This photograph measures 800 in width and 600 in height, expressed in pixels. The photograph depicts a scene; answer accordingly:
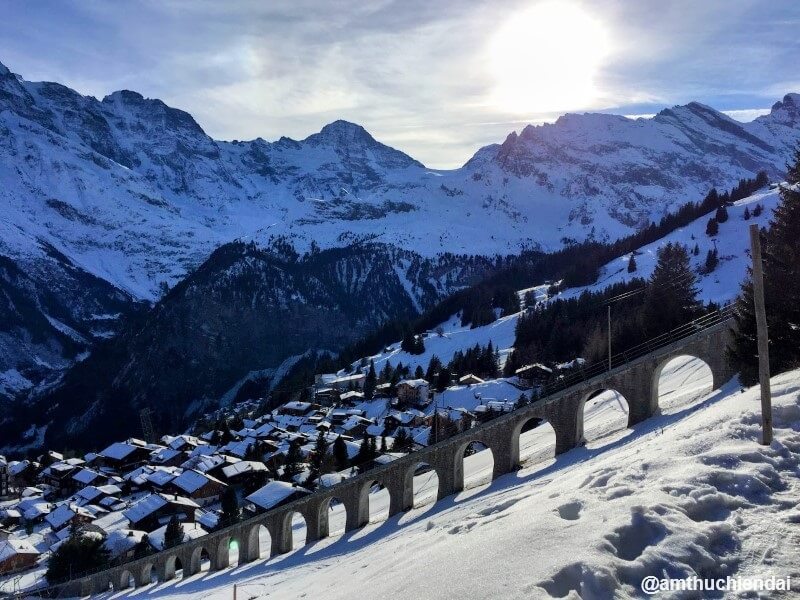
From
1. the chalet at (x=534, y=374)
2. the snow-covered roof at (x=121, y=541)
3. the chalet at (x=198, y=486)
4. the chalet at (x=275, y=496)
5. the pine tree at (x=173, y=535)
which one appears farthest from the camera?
the chalet at (x=534, y=374)

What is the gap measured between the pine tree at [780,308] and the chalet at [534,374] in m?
58.8

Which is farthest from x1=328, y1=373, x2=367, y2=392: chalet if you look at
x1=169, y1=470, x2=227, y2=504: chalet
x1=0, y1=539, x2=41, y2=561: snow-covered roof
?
x1=0, y1=539, x2=41, y2=561: snow-covered roof

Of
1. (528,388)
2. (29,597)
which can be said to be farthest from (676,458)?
(528,388)

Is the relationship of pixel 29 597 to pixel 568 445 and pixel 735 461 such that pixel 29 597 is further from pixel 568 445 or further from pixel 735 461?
pixel 735 461

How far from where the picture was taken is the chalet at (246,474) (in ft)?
206

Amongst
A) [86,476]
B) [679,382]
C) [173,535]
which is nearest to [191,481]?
[173,535]

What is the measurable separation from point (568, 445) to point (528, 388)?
51045 millimetres

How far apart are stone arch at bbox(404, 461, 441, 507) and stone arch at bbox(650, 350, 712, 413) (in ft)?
42.2

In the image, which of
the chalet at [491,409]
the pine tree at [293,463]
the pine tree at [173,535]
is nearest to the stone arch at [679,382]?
the chalet at [491,409]

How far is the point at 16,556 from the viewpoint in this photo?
179 ft

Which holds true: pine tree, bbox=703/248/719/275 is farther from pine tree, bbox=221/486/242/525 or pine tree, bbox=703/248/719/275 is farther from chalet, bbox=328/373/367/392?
pine tree, bbox=221/486/242/525

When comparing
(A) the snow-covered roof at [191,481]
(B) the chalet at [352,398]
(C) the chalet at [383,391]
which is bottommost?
(A) the snow-covered roof at [191,481]

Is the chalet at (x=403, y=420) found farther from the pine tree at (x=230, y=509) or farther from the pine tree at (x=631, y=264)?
the pine tree at (x=631, y=264)

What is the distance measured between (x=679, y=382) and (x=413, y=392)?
5152 centimetres
